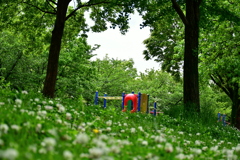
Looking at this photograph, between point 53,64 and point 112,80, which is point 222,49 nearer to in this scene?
point 53,64

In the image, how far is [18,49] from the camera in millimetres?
25672

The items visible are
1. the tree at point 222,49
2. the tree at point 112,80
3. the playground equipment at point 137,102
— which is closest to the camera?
the playground equipment at point 137,102

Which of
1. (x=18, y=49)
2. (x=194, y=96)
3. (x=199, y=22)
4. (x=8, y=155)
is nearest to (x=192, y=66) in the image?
(x=194, y=96)

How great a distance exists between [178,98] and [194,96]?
23.0 metres

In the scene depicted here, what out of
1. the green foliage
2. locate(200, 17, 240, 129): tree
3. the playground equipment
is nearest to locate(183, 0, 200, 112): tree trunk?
locate(200, 17, 240, 129): tree

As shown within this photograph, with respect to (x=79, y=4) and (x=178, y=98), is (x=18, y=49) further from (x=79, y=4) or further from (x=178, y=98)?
(x=178, y=98)

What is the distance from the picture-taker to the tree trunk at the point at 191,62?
1163cm

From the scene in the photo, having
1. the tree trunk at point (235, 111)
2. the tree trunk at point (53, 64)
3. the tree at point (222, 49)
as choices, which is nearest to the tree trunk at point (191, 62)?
the tree at point (222, 49)

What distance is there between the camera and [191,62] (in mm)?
12055

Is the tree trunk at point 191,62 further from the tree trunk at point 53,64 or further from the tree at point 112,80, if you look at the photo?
the tree at point 112,80

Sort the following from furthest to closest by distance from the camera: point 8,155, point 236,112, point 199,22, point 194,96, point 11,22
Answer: point 236,112
point 11,22
point 199,22
point 194,96
point 8,155

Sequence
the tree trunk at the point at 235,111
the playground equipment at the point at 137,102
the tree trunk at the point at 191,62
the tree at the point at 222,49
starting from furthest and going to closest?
the tree trunk at the point at 235,111 < the tree at the point at 222,49 < the playground equipment at the point at 137,102 < the tree trunk at the point at 191,62

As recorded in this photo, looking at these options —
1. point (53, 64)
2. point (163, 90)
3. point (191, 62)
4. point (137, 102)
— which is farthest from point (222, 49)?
point (163, 90)

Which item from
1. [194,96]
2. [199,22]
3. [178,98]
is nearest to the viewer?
[194,96]
